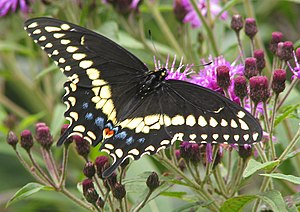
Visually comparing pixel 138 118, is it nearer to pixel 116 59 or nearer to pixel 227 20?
pixel 116 59

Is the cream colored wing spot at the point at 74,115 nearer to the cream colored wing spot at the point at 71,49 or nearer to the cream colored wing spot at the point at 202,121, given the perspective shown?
the cream colored wing spot at the point at 71,49

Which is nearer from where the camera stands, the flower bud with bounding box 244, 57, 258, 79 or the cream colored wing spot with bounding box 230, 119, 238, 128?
the cream colored wing spot with bounding box 230, 119, 238, 128

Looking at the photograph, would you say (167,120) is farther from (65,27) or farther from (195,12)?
(195,12)

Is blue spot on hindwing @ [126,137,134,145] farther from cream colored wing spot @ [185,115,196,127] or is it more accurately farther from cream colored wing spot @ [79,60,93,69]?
cream colored wing spot @ [79,60,93,69]

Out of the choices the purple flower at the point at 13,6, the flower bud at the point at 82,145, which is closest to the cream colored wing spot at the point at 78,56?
the flower bud at the point at 82,145

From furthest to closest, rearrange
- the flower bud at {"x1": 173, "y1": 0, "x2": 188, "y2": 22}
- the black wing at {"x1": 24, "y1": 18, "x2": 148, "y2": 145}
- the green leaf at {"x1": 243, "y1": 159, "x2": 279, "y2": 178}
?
the flower bud at {"x1": 173, "y1": 0, "x2": 188, "y2": 22} → the black wing at {"x1": 24, "y1": 18, "x2": 148, "y2": 145} → the green leaf at {"x1": 243, "y1": 159, "x2": 279, "y2": 178}

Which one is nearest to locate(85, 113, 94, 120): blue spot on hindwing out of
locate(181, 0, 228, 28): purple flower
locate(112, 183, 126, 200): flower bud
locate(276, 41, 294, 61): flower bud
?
locate(112, 183, 126, 200): flower bud

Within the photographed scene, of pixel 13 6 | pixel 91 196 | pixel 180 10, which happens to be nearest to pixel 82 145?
pixel 91 196
